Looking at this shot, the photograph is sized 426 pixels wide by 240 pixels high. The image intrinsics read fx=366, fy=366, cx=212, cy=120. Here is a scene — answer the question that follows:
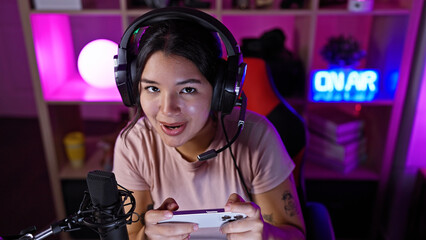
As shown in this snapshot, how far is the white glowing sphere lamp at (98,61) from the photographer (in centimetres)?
177

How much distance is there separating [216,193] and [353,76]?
114cm

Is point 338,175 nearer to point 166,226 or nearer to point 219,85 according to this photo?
point 219,85

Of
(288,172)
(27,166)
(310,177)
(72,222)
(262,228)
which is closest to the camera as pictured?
(72,222)

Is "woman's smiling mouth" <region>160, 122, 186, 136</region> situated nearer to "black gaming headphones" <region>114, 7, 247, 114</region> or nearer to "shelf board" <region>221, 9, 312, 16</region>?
"black gaming headphones" <region>114, 7, 247, 114</region>

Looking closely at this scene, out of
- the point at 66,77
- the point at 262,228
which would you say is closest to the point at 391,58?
the point at 262,228

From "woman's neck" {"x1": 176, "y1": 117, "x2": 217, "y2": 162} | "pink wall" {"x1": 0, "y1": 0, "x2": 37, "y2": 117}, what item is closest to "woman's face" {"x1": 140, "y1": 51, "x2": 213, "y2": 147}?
"woman's neck" {"x1": 176, "y1": 117, "x2": 217, "y2": 162}

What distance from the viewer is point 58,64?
204 centimetres

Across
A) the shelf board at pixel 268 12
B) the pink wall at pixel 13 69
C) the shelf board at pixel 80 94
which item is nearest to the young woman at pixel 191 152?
the shelf board at pixel 268 12

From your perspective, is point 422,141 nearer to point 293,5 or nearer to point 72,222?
point 293,5

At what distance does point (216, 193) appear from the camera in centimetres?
107

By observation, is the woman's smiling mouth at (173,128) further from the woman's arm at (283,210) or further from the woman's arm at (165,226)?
the woman's arm at (283,210)

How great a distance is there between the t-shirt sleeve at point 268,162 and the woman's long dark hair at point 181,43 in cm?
28

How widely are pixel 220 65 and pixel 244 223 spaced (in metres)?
0.37

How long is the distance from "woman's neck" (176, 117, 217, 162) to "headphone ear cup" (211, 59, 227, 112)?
0.21 metres
